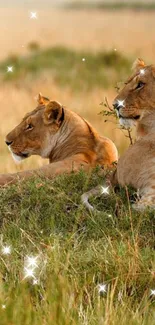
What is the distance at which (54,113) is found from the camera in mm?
6230

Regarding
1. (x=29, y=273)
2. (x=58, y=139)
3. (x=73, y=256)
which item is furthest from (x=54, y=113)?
(x=29, y=273)

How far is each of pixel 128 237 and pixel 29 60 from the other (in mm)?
14086

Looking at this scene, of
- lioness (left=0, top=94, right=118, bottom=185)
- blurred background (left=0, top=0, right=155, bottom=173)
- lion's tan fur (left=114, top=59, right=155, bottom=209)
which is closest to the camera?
lion's tan fur (left=114, top=59, right=155, bottom=209)

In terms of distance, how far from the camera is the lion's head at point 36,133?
6.25 meters

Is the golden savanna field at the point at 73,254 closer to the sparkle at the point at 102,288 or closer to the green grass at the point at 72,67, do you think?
the sparkle at the point at 102,288

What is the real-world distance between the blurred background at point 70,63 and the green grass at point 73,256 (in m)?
0.82

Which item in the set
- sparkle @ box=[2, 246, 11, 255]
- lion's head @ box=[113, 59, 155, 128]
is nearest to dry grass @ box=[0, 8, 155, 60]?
lion's head @ box=[113, 59, 155, 128]

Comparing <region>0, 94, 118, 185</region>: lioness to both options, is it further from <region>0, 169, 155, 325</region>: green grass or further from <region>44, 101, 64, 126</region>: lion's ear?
<region>0, 169, 155, 325</region>: green grass

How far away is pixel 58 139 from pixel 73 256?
192 centimetres

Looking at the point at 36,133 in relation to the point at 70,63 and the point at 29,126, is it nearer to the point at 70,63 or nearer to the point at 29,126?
the point at 29,126

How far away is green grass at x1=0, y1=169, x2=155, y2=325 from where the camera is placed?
3.72 meters

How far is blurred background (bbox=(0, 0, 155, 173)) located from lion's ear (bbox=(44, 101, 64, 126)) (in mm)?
277

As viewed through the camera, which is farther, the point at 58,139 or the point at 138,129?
the point at 58,139

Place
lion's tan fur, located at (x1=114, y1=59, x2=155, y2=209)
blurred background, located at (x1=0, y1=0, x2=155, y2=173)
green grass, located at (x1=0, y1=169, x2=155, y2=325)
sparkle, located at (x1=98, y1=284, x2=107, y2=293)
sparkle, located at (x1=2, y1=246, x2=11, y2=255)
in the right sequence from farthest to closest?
1. blurred background, located at (x1=0, y1=0, x2=155, y2=173)
2. lion's tan fur, located at (x1=114, y1=59, x2=155, y2=209)
3. sparkle, located at (x1=2, y1=246, x2=11, y2=255)
4. sparkle, located at (x1=98, y1=284, x2=107, y2=293)
5. green grass, located at (x1=0, y1=169, x2=155, y2=325)
